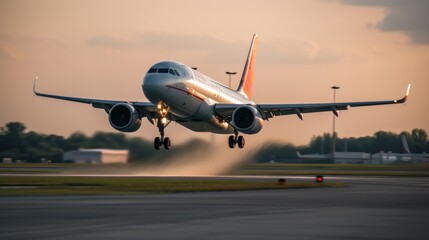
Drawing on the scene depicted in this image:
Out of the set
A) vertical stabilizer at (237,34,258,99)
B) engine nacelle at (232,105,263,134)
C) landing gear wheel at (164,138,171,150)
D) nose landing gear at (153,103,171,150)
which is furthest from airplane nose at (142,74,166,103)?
vertical stabilizer at (237,34,258,99)

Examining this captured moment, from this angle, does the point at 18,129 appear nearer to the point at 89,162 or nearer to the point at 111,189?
the point at 89,162

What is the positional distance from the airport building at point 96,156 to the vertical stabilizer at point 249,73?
14.5 metres

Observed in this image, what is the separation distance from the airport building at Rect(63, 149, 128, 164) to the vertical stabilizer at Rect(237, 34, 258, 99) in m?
14.5

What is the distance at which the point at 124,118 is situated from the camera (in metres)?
62.1

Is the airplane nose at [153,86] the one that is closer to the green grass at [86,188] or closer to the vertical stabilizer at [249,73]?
the green grass at [86,188]

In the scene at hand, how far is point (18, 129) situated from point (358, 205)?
69.0m

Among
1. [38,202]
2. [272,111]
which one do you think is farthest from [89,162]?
[38,202]

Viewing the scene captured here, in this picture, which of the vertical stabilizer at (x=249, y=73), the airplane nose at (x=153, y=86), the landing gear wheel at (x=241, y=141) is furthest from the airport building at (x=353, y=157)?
the airplane nose at (x=153, y=86)

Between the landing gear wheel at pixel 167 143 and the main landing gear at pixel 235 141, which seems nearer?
the landing gear wheel at pixel 167 143

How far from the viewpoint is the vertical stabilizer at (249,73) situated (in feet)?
262

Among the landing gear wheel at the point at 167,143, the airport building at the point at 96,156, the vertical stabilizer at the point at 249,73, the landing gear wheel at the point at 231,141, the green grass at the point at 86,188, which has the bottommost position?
the green grass at the point at 86,188

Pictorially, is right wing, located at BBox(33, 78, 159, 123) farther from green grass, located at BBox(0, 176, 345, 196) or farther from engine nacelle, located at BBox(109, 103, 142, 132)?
green grass, located at BBox(0, 176, 345, 196)

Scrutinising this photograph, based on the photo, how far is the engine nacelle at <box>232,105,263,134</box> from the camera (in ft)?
204

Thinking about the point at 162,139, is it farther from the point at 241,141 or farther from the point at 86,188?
the point at 86,188
